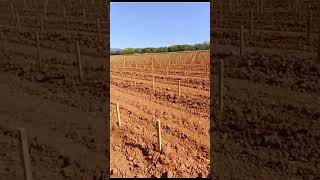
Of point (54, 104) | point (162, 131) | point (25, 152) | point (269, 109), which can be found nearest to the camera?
point (25, 152)

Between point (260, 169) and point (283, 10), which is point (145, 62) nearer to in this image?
point (283, 10)

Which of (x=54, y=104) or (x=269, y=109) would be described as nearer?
(x=269, y=109)

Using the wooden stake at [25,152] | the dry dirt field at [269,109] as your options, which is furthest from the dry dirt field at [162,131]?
the wooden stake at [25,152]

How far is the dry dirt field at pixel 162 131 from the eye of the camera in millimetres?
4453

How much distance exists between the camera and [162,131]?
5633 millimetres

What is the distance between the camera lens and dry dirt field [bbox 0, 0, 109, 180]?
Answer: 443cm

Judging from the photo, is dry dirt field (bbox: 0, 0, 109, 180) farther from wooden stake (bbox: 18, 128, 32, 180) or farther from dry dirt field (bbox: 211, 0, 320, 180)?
dry dirt field (bbox: 211, 0, 320, 180)

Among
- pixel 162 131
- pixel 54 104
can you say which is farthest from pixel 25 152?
pixel 54 104

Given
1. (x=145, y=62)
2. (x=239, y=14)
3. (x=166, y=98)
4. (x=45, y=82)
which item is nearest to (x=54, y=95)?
(x=45, y=82)

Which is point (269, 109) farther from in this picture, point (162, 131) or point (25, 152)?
point (25, 152)

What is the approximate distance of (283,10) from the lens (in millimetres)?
15812

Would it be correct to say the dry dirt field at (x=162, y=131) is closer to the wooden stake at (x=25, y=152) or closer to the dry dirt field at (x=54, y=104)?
the dry dirt field at (x=54, y=104)

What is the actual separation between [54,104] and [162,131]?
204 cm

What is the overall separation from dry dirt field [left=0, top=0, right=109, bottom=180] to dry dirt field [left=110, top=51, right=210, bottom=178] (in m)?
0.37
